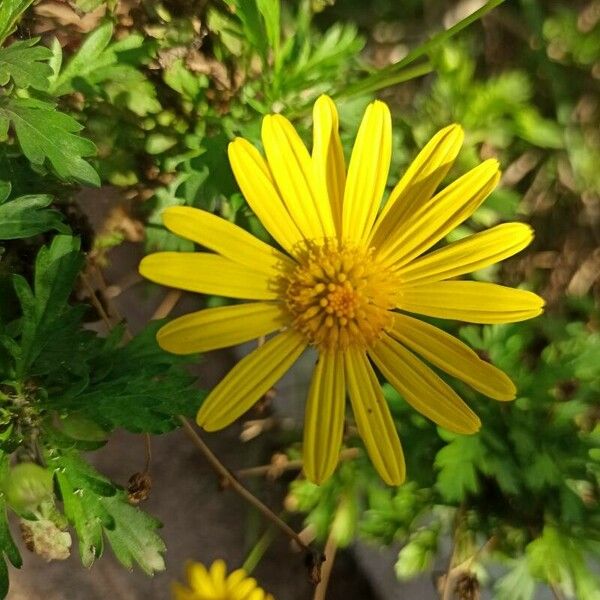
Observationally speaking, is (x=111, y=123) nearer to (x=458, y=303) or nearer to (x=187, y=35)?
(x=187, y=35)

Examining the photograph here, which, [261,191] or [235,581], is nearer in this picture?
[261,191]

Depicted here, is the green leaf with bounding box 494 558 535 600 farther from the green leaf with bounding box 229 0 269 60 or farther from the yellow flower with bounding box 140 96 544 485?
the green leaf with bounding box 229 0 269 60

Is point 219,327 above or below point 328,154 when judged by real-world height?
below

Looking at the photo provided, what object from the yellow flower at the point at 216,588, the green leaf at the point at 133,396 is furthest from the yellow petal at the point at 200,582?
the green leaf at the point at 133,396

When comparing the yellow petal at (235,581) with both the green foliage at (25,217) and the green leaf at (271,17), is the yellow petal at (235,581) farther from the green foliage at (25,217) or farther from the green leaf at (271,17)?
the green leaf at (271,17)

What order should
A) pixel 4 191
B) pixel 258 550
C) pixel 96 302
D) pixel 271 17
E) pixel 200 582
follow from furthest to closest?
pixel 258 550 < pixel 96 302 < pixel 200 582 < pixel 271 17 < pixel 4 191

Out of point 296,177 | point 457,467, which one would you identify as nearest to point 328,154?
point 296,177

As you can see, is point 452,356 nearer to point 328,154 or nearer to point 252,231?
point 328,154
